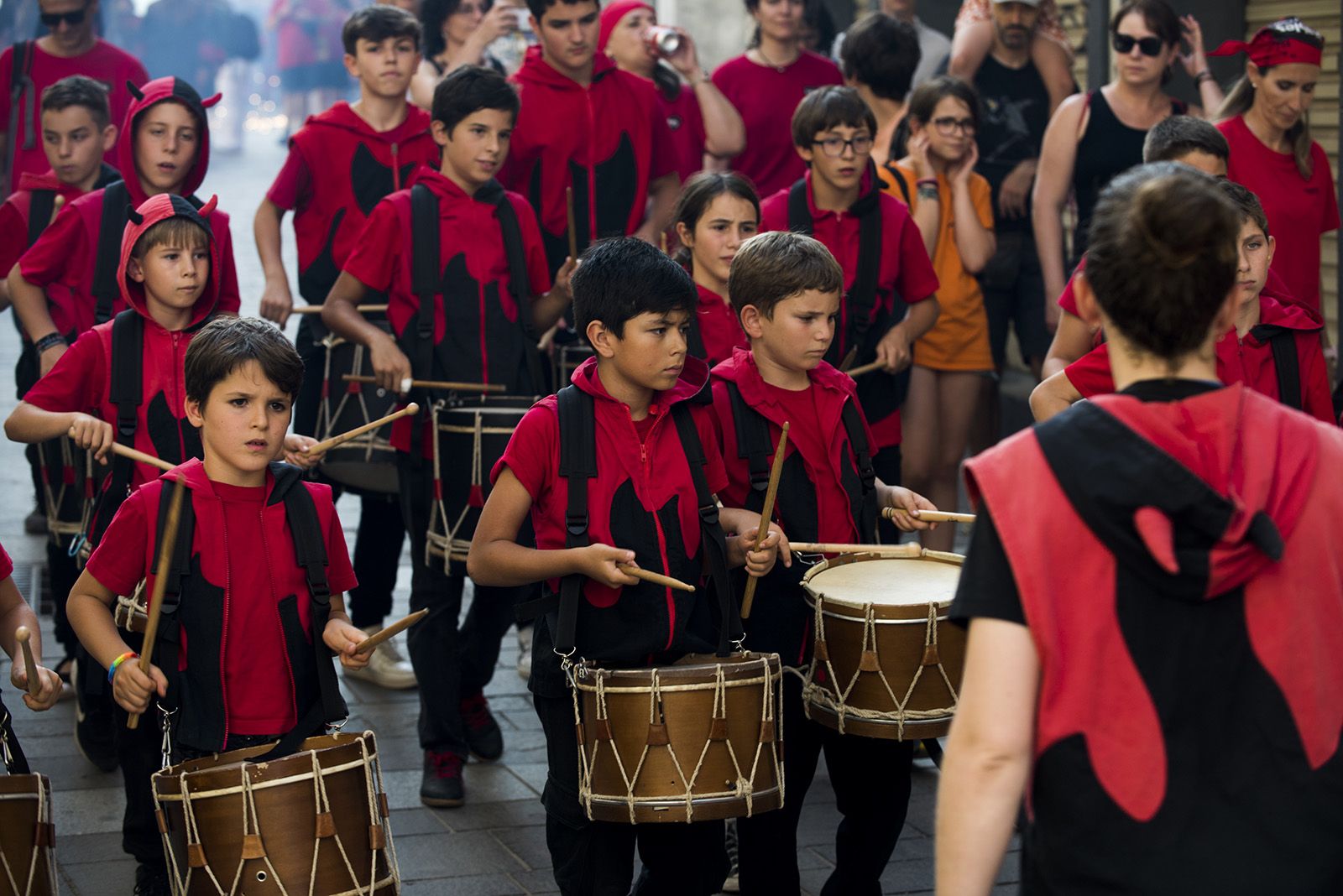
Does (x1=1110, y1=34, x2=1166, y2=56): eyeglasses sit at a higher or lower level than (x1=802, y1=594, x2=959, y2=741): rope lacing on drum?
higher

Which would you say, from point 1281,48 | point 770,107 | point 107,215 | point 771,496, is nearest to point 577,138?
point 770,107

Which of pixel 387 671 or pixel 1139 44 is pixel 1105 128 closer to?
pixel 1139 44

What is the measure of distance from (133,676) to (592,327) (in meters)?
1.23

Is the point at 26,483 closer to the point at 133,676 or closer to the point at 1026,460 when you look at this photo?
the point at 133,676

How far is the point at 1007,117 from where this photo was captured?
793 cm

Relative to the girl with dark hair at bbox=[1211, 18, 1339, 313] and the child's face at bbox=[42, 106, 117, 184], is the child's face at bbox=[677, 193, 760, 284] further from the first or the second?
the child's face at bbox=[42, 106, 117, 184]

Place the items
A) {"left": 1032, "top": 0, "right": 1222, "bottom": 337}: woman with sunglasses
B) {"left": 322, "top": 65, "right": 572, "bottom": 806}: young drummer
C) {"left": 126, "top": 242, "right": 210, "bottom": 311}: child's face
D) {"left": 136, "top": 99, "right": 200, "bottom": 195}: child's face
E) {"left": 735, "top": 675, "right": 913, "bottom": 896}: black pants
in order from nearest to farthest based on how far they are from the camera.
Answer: {"left": 735, "top": 675, "right": 913, "bottom": 896}: black pants < {"left": 126, "top": 242, "right": 210, "bottom": 311}: child's face < {"left": 322, "top": 65, "right": 572, "bottom": 806}: young drummer < {"left": 136, "top": 99, "right": 200, "bottom": 195}: child's face < {"left": 1032, "top": 0, "right": 1222, "bottom": 337}: woman with sunglasses

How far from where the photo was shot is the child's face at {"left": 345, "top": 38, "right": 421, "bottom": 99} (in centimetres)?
690

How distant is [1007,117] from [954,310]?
4.93ft

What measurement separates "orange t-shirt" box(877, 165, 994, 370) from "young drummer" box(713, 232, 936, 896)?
8.03 ft

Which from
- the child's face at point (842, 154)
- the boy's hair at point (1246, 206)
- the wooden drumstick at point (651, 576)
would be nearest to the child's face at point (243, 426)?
the wooden drumstick at point (651, 576)

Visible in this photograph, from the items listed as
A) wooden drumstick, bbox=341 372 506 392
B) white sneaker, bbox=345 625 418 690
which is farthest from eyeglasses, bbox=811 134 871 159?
white sneaker, bbox=345 625 418 690

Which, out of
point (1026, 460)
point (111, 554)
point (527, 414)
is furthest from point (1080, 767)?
point (111, 554)

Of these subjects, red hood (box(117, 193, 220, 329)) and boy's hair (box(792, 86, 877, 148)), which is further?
boy's hair (box(792, 86, 877, 148))
